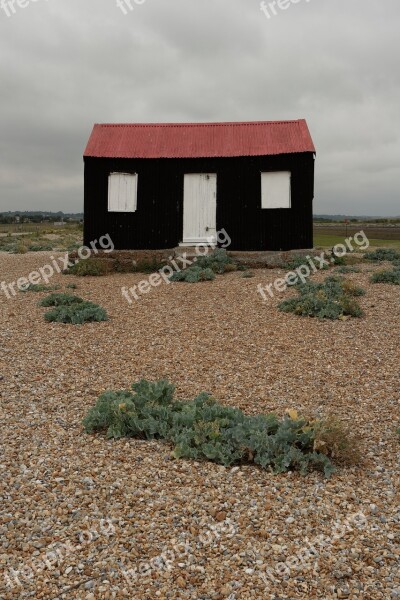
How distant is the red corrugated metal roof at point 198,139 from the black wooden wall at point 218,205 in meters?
0.24

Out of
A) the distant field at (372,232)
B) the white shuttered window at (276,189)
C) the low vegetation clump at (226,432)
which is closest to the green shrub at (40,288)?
the white shuttered window at (276,189)

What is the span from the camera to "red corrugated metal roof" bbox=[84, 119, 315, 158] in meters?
16.3

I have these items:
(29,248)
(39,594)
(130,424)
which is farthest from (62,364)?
(29,248)

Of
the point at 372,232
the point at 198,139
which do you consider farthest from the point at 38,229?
the point at 198,139

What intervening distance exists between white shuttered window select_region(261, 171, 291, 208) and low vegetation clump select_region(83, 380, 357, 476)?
38.2ft

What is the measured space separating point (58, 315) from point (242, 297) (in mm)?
4247

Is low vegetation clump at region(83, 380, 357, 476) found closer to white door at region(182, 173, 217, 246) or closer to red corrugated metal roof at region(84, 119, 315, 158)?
white door at region(182, 173, 217, 246)

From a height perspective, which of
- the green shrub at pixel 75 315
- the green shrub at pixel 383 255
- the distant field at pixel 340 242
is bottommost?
the green shrub at pixel 75 315

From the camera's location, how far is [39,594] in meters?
3.10

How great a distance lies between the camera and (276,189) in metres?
16.2

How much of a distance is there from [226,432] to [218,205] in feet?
40.7

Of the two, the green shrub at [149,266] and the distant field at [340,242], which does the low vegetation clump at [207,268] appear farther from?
the distant field at [340,242]

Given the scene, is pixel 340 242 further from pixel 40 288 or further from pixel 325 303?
pixel 40 288

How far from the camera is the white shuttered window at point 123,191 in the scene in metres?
16.6
